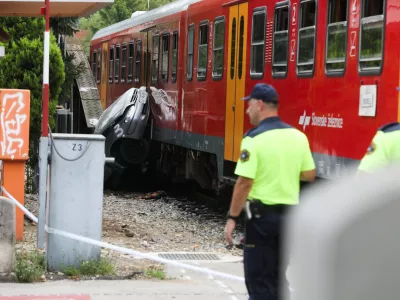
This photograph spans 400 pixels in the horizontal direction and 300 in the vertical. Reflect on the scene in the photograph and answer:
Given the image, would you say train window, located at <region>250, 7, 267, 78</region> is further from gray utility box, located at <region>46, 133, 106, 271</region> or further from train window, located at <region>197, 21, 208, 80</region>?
gray utility box, located at <region>46, 133, 106, 271</region>

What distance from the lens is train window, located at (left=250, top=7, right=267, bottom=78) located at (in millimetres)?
11430

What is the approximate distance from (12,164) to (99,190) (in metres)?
2.00

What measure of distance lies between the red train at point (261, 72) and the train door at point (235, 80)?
15 mm

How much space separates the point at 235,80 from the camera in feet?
Answer: 41.0

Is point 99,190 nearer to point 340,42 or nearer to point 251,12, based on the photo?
point 340,42

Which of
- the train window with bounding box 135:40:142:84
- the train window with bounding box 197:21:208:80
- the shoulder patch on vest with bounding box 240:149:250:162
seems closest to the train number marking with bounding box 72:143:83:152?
the shoulder patch on vest with bounding box 240:149:250:162

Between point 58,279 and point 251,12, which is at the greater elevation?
point 251,12

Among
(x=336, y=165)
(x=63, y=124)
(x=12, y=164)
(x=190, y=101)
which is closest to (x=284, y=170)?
(x=336, y=165)

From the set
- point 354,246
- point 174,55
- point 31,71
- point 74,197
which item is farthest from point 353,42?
point 174,55

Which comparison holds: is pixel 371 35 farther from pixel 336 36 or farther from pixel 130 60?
pixel 130 60

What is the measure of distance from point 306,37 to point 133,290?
13.7ft

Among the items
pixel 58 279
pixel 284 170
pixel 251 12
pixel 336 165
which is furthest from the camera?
pixel 251 12

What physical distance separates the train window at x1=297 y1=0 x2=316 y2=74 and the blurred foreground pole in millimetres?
8780

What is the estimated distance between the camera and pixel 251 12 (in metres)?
11.9
